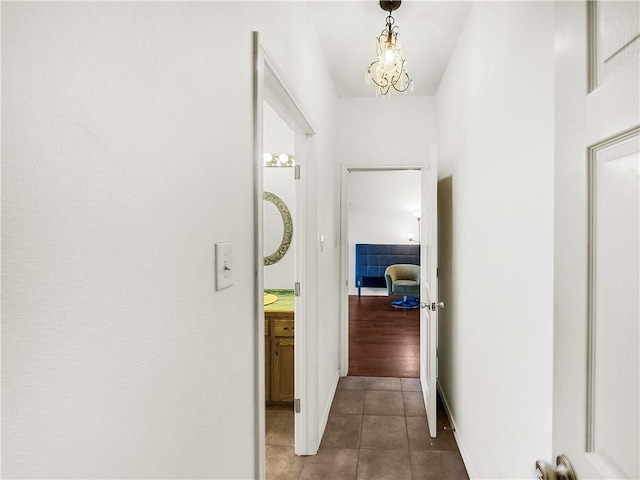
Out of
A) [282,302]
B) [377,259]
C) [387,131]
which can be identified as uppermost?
[387,131]

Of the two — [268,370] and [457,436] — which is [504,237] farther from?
[268,370]

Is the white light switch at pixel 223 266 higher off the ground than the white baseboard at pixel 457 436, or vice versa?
the white light switch at pixel 223 266

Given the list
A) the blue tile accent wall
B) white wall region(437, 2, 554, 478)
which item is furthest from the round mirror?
the blue tile accent wall

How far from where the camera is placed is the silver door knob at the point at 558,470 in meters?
0.73

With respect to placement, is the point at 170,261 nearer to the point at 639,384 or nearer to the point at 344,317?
the point at 639,384

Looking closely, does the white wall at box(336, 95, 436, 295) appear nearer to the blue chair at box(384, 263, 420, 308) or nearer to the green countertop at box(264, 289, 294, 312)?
the green countertop at box(264, 289, 294, 312)

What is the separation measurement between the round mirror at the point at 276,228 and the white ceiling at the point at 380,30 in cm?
121

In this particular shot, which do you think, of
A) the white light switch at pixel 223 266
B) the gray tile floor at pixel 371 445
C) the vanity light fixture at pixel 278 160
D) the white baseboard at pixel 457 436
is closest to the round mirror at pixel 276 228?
the vanity light fixture at pixel 278 160

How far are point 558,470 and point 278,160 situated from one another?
127 inches

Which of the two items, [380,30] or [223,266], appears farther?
[380,30]

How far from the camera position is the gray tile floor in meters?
2.25

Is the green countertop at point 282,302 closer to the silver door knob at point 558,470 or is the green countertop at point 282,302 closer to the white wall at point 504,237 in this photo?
the white wall at point 504,237

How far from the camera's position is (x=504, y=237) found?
168cm

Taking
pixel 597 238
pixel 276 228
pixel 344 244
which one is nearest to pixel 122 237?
pixel 597 238
